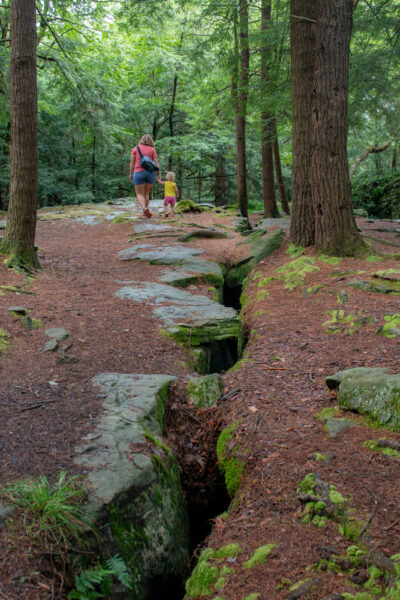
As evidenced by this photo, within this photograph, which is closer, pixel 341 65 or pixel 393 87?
pixel 341 65

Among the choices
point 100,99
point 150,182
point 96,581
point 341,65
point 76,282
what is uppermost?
point 100,99

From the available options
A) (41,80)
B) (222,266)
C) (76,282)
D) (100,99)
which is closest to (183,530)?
(76,282)

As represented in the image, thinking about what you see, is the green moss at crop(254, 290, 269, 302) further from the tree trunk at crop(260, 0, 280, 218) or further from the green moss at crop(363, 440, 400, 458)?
the tree trunk at crop(260, 0, 280, 218)

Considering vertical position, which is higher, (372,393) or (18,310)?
(18,310)

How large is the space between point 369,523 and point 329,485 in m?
0.37

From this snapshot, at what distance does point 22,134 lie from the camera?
646cm

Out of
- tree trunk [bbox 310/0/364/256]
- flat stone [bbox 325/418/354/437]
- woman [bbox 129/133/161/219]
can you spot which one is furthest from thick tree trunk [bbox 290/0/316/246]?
flat stone [bbox 325/418/354/437]

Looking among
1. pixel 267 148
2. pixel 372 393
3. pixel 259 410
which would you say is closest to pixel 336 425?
pixel 372 393

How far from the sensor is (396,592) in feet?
5.86

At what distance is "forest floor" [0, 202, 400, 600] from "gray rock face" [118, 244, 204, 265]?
1.04 meters

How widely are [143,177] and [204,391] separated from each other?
7896mm

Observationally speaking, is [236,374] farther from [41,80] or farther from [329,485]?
[41,80]

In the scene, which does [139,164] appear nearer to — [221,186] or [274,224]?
[274,224]

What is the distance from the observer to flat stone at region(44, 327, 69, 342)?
4618mm
